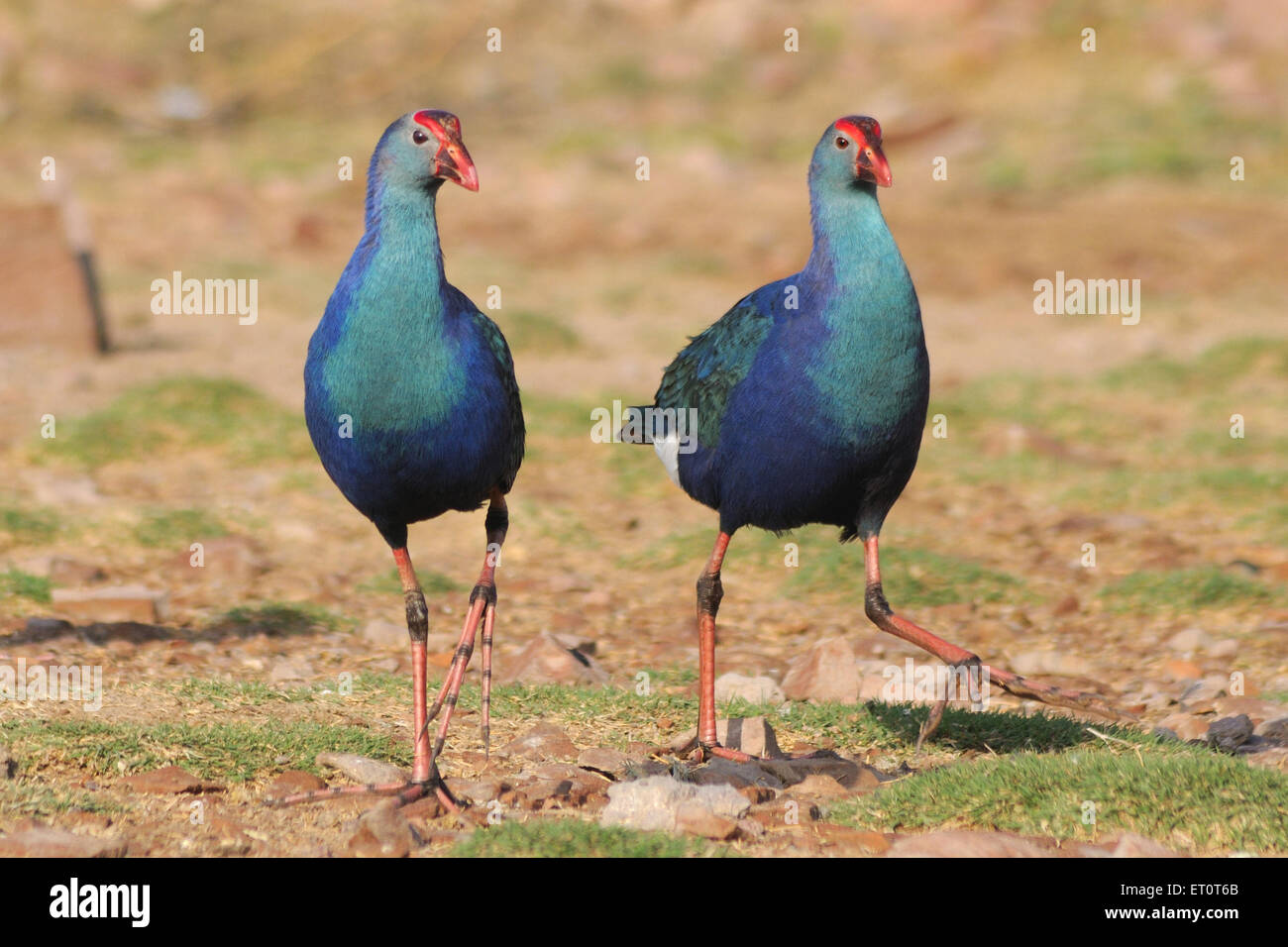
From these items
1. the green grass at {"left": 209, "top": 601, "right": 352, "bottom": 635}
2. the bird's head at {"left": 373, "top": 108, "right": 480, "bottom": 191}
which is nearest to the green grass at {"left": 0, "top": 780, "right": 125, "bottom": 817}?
the bird's head at {"left": 373, "top": 108, "right": 480, "bottom": 191}

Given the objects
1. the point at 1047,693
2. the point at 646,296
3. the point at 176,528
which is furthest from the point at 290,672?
the point at 646,296

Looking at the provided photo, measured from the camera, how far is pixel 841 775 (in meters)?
5.59

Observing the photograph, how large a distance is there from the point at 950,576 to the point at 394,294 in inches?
181

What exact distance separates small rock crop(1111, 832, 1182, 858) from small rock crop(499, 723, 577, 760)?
2.00 meters

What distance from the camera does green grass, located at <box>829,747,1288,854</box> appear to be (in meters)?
4.88

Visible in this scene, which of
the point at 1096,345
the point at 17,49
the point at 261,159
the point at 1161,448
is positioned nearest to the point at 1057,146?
the point at 1096,345

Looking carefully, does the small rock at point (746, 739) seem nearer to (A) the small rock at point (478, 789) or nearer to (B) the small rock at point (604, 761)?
(B) the small rock at point (604, 761)

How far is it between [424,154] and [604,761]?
2.20 m

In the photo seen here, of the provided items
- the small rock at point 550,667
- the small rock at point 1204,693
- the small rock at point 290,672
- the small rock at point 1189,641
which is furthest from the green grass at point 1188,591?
the small rock at point 290,672

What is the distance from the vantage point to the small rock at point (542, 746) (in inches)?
230

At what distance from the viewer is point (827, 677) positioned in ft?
22.7

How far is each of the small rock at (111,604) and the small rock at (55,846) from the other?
126 inches

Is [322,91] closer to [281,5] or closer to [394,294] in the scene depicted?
[281,5]
